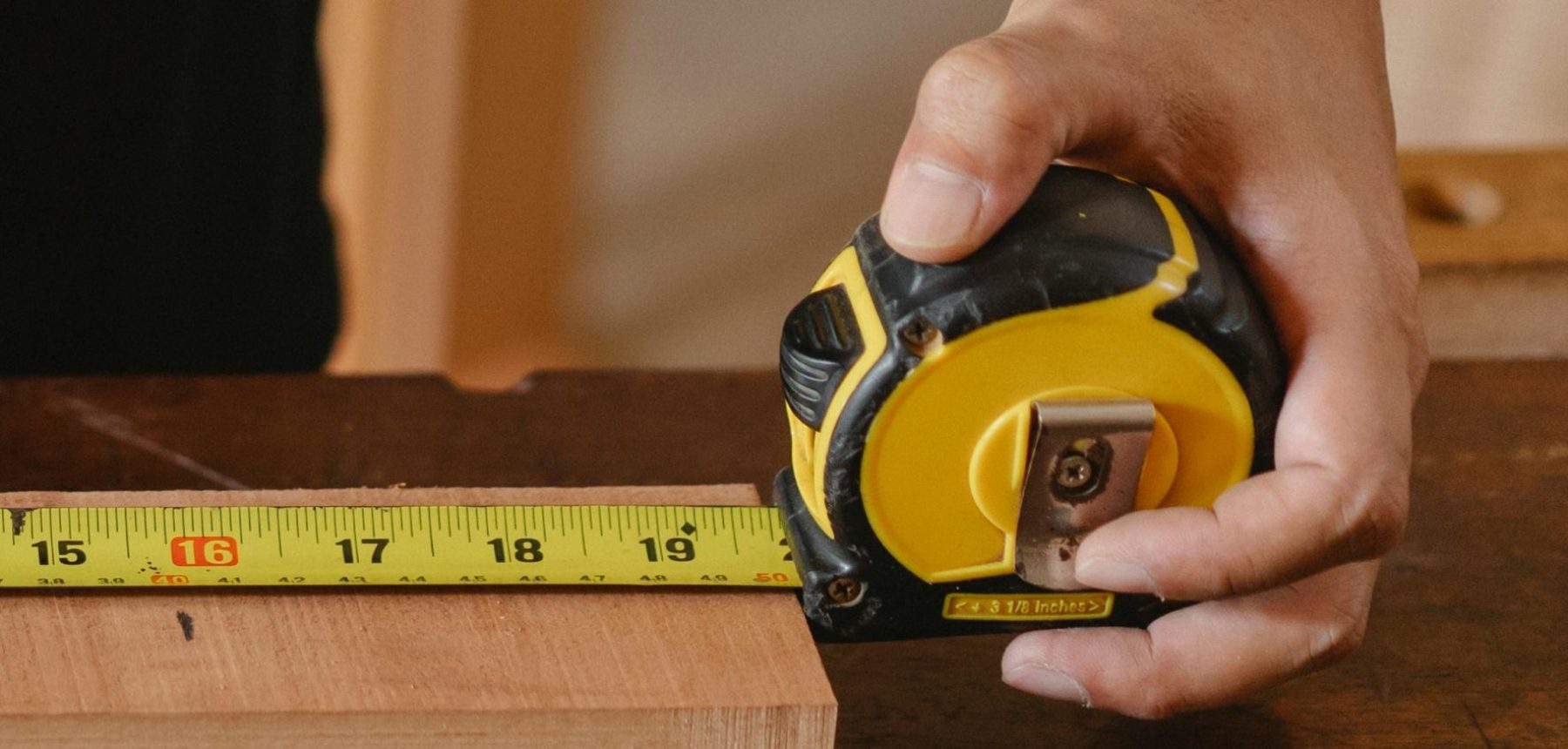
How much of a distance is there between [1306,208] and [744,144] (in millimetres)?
2035

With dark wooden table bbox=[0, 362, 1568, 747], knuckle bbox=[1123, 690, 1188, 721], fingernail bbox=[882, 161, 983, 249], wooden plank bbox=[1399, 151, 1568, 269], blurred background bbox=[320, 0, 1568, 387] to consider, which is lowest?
blurred background bbox=[320, 0, 1568, 387]

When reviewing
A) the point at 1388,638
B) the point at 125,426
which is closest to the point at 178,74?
the point at 125,426

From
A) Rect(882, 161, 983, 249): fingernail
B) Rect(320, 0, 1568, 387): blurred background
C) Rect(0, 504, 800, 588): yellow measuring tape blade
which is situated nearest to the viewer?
Rect(882, 161, 983, 249): fingernail

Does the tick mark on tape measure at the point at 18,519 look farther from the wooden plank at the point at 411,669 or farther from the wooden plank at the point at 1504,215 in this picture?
the wooden plank at the point at 1504,215

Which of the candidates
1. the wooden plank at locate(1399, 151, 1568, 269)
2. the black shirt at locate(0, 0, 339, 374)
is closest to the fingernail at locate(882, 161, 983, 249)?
the wooden plank at locate(1399, 151, 1568, 269)

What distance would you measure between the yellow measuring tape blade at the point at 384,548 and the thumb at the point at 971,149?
9.4 inches

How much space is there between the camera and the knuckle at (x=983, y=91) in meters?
0.74

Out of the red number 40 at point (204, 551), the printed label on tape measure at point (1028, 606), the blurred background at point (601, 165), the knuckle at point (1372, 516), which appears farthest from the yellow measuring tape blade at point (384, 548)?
the blurred background at point (601, 165)

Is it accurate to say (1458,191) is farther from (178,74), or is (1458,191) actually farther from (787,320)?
(178,74)

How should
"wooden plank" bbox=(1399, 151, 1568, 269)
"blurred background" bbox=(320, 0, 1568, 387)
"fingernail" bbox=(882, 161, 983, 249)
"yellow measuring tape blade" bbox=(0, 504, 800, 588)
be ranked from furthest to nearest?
"blurred background" bbox=(320, 0, 1568, 387) → "wooden plank" bbox=(1399, 151, 1568, 269) → "yellow measuring tape blade" bbox=(0, 504, 800, 588) → "fingernail" bbox=(882, 161, 983, 249)

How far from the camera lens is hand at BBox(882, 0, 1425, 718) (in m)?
0.75

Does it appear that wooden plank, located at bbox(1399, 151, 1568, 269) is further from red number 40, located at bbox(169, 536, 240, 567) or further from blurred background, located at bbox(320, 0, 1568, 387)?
blurred background, located at bbox(320, 0, 1568, 387)

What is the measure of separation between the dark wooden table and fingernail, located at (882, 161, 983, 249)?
13.2 inches

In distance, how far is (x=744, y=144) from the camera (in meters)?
2.82
